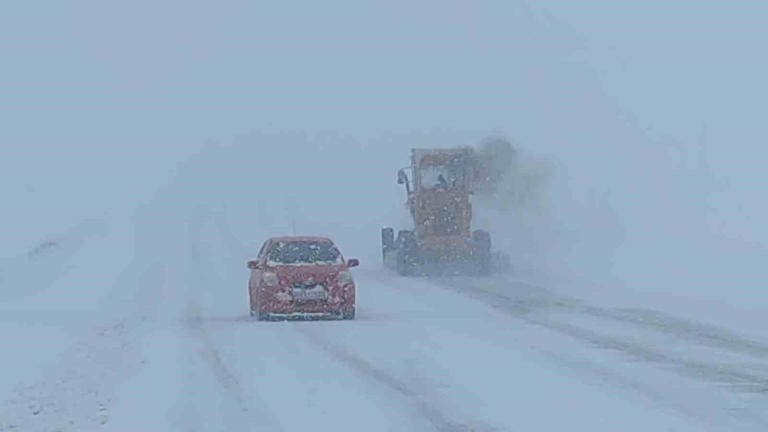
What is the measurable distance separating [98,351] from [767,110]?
186 ft

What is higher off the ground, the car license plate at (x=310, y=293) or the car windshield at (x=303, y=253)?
the car windshield at (x=303, y=253)

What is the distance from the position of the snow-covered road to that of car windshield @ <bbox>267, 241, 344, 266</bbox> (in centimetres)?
115

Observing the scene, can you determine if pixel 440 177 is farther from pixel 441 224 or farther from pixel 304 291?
pixel 304 291

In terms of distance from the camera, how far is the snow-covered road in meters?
12.3

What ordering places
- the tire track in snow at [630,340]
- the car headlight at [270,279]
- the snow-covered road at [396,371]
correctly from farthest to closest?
the car headlight at [270,279], the tire track in snow at [630,340], the snow-covered road at [396,371]

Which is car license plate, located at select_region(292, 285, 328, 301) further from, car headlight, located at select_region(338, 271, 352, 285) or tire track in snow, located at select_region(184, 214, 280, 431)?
tire track in snow, located at select_region(184, 214, 280, 431)

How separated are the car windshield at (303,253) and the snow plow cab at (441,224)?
33.9 feet

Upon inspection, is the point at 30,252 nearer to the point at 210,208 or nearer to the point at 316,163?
the point at 210,208

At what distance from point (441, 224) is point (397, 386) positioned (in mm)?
21186

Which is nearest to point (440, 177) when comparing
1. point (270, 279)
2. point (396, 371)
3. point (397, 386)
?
point (270, 279)

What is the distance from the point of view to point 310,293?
2286 cm

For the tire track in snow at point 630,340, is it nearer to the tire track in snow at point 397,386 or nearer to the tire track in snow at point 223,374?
the tire track in snow at point 397,386

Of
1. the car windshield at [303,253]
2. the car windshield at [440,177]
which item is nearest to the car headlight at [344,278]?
the car windshield at [303,253]

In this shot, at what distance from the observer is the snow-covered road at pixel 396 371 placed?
1230cm
